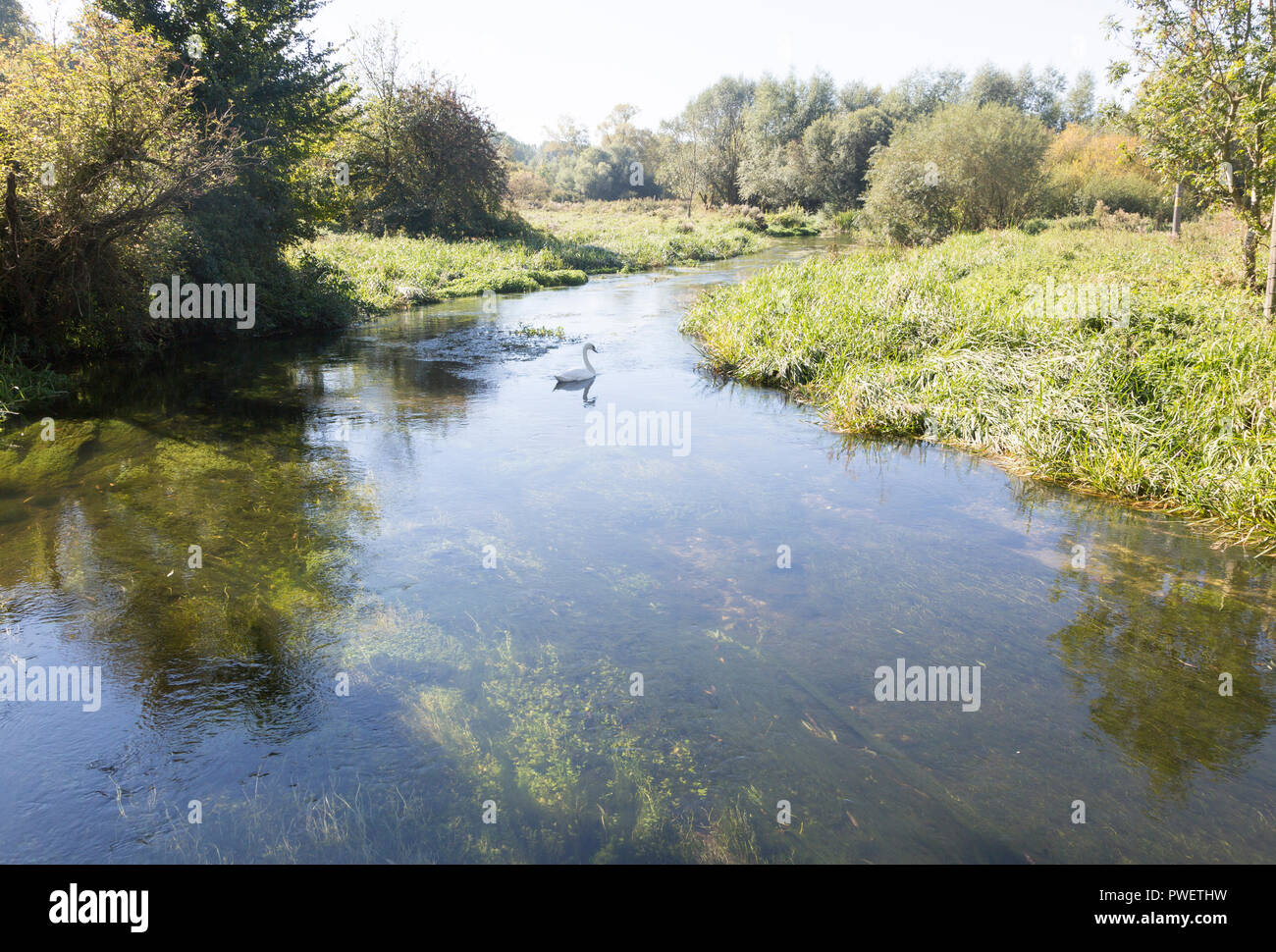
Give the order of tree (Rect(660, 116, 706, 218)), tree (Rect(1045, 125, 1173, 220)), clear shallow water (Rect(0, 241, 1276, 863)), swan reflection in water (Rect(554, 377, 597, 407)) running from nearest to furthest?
clear shallow water (Rect(0, 241, 1276, 863))
swan reflection in water (Rect(554, 377, 597, 407))
tree (Rect(1045, 125, 1173, 220))
tree (Rect(660, 116, 706, 218))

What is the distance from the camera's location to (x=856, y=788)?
3684 mm

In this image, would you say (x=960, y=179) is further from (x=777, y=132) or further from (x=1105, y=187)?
(x=777, y=132)

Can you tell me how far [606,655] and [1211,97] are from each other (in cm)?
1404

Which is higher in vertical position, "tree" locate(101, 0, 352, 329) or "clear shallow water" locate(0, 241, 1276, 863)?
"tree" locate(101, 0, 352, 329)

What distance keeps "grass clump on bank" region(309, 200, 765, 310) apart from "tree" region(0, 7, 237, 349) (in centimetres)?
708

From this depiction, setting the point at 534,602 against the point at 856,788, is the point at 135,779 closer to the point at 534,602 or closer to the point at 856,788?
the point at 534,602

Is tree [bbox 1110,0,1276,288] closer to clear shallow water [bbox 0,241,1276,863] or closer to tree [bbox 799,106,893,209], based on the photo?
clear shallow water [bbox 0,241,1276,863]

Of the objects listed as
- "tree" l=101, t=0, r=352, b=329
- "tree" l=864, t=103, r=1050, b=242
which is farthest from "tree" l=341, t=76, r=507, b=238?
"tree" l=864, t=103, r=1050, b=242

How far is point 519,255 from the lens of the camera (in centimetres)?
2486

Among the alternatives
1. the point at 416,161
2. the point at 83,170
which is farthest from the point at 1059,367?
the point at 416,161

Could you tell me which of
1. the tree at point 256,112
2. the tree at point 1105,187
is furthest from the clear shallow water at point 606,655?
the tree at point 1105,187

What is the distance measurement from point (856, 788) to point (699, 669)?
48.0 inches

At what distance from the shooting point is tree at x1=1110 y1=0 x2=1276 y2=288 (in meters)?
11.5

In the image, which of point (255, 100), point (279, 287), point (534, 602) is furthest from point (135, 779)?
point (255, 100)
